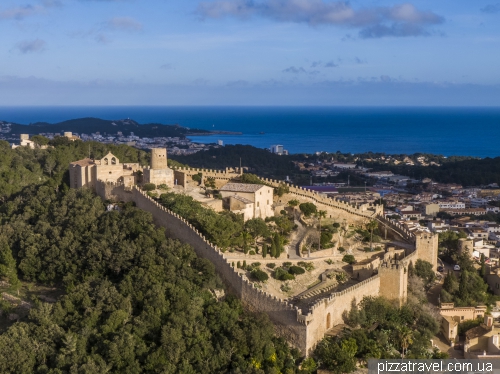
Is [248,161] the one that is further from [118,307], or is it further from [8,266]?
[118,307]

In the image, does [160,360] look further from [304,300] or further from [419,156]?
[419,156]

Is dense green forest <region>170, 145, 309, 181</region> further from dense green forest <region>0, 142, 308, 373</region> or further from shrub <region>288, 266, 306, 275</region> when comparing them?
shrub <region>288, 266, 306, 275</region>

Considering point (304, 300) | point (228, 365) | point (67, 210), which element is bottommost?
point (228, 365)

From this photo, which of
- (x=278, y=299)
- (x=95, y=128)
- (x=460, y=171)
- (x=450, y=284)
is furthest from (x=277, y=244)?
(x=95, y=128)

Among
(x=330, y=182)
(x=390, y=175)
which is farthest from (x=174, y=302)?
(x=390, y=175)

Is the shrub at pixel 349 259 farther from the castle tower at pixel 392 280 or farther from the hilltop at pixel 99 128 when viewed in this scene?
the hilltop at pixel 99 128
